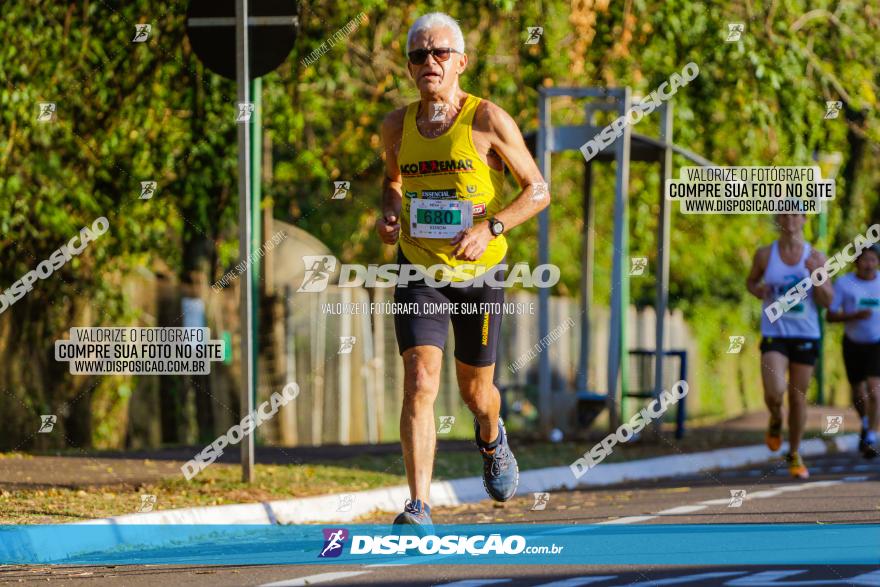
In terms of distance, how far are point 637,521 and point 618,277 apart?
6505 millimetres

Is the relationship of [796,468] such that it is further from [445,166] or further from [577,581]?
[577,581]

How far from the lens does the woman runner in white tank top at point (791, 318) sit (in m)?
12.8

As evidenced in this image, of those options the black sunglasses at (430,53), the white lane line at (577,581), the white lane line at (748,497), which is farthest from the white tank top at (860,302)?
the white lane line at (577,581)

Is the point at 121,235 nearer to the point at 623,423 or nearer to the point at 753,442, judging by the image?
the point at 623,423

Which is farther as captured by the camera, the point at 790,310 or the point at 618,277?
the point at 618,277

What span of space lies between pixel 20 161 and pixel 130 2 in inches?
66.4

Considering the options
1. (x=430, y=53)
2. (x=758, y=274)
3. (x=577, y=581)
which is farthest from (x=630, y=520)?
(x=758, y=274)

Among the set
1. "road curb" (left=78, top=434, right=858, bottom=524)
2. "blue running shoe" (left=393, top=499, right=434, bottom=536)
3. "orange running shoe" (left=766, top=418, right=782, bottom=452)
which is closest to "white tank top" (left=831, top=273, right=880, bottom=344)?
"road curb" (left=78, top=434, right=858, bottom=524)

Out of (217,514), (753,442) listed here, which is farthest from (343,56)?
(217,514)

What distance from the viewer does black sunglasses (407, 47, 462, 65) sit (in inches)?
306

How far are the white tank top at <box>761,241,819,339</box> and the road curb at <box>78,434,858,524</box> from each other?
189 centimetres

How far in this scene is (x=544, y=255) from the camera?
15.8m

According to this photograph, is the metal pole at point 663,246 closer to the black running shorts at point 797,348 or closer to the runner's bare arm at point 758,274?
the runner's bare arm at point 758,274

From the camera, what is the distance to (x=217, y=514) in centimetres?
959
